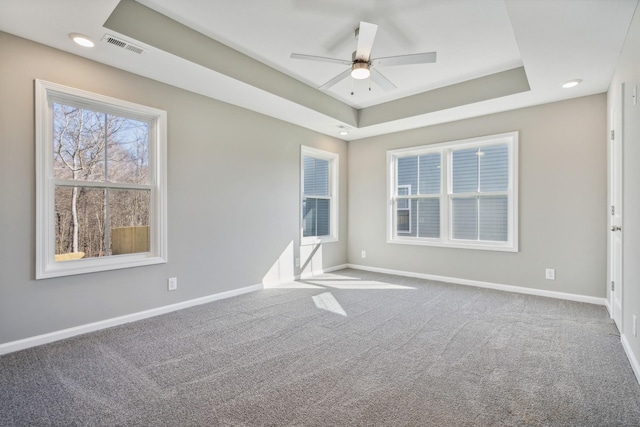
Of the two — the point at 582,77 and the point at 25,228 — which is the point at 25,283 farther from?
the point at 582,77

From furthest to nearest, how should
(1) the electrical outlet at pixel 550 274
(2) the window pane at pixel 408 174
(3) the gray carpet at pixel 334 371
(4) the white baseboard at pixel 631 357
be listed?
(2) the window pane at pixel 408 174
(1) the electrical outlet at pixel 550 274
(4) the white baseboard at pixel 631 357
(3) the gray carpet at pixel 334 371

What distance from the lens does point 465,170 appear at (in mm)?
4836

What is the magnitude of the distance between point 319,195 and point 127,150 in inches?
124

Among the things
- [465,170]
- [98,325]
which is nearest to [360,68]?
[465,170]

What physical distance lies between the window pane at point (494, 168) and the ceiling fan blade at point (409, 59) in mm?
2380

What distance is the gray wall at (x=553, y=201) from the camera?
12.3 feet

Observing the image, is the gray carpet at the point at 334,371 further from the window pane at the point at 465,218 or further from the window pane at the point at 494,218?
the window pane at the point at 465,218

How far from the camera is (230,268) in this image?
4102 millimetres

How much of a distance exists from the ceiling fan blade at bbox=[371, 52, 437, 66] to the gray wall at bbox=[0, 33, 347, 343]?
7.05 feet

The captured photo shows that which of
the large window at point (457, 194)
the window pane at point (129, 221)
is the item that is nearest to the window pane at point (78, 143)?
the window pane at point (129, 221)

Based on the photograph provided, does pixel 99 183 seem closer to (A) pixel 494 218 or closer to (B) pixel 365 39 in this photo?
(B) pixel 365 39

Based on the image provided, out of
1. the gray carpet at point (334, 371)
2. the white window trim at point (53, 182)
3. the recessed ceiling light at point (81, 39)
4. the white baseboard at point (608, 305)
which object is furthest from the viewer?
the white baseboard at point (608, 305)

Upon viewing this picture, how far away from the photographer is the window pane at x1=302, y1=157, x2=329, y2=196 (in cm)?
540

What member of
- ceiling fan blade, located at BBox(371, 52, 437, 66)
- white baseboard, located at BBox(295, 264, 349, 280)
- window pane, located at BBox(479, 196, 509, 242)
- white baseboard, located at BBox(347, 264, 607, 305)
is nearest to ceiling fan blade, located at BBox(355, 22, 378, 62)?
ceiling fan blade, located at BBox(371, 52, 437, 66)
